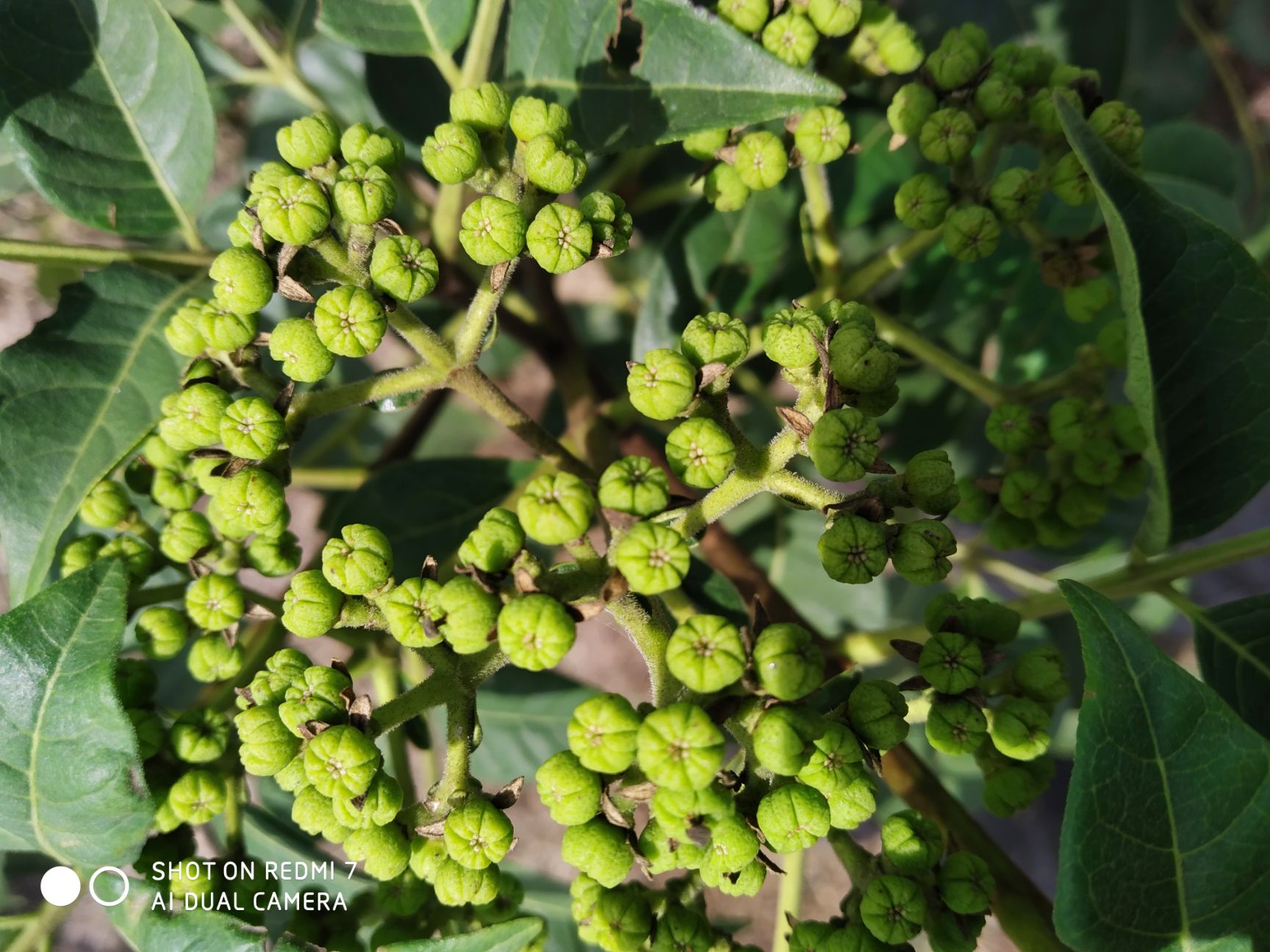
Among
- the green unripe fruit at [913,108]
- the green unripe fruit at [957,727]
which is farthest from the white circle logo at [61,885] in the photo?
the green unripe fruit at [913,108]

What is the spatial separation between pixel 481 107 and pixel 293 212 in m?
0.34

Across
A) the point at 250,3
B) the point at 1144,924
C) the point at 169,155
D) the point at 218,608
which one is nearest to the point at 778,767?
the point at 1144,924

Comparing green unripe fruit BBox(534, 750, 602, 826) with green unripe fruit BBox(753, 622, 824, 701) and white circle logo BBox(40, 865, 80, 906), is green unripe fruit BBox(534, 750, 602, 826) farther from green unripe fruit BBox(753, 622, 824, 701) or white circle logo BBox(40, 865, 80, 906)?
white circle logo BBox(40, 865, 80, 906)

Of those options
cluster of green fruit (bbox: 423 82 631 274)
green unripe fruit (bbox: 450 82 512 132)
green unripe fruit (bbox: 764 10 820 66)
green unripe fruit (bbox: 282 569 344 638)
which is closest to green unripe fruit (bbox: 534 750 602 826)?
green unripe fruit (bbox: 282 569 344 638)

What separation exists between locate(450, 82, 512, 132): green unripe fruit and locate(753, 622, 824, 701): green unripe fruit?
0.89 metres

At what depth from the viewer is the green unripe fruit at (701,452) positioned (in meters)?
1.33

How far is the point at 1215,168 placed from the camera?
8.43ft

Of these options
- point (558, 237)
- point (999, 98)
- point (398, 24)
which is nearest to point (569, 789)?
point (558, 237)

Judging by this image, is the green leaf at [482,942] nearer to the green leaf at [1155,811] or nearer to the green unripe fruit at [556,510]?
the green unripe fruit at [556,510]

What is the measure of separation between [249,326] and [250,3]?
113 centimetres

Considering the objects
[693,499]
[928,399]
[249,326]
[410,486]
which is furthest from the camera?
[928,399]

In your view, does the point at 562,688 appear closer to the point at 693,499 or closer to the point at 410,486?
the point at 410,486

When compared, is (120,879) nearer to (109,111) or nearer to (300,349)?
(300,349)

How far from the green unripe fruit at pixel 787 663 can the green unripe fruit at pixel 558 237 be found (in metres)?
0.60
